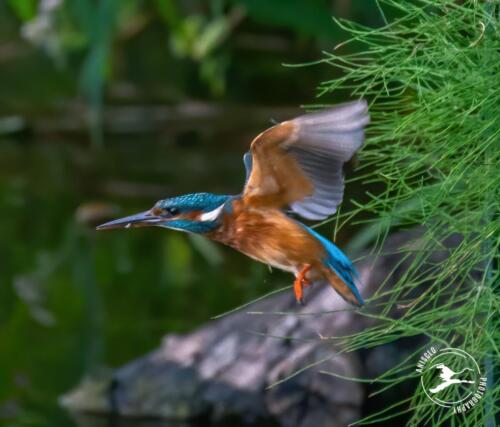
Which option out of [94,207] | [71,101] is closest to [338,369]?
[94,207]

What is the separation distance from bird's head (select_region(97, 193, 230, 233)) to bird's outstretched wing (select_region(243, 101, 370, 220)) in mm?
75

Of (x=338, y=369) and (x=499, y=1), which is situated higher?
(x=499, y=1)

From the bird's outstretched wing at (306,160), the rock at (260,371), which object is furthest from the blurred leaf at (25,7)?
the bird's outstretched wing at (306,160)

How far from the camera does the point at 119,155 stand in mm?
4797

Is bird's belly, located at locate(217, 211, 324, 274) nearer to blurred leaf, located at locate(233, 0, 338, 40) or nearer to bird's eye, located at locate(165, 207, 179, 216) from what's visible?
bird's eye, located at locate(165, 207, 179, 216)

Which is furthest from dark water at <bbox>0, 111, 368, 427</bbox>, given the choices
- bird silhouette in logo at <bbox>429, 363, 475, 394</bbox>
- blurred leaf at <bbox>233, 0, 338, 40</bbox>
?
bird silhouette in logo at <bbox>429, 363, 475, 394</bbox>

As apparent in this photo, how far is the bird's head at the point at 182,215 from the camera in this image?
129 centimetres

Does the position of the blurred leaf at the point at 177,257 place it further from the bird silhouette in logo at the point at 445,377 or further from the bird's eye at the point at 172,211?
the bird's eye at the point at 172,211

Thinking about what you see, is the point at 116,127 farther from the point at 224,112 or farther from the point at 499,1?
the point at 499,1

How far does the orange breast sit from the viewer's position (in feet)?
4.40

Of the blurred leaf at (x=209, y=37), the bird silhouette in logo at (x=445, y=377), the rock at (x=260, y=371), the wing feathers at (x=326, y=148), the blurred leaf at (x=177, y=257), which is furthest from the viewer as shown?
the blurred leaf at (x=209, y=37)

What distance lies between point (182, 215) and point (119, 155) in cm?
352

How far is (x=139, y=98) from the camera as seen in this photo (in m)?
5.43

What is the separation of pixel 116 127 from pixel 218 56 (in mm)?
810
